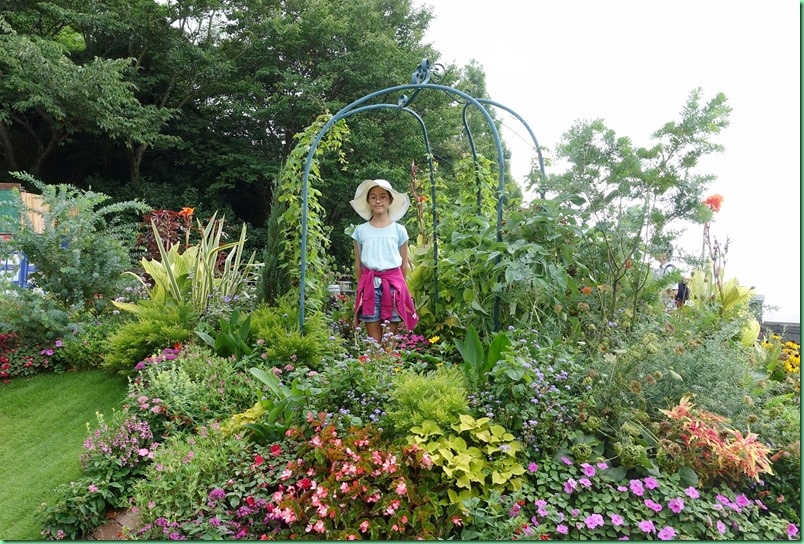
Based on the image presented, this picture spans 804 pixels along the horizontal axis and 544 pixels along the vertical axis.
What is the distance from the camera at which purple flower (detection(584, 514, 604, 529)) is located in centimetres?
208

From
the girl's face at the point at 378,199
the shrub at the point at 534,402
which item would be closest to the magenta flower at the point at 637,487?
the shrub at the point at 534,402

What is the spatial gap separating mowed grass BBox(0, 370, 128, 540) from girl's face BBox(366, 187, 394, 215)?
2.45 meters

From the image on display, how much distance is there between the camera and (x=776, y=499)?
2434 millimetres

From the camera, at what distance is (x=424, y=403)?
2447 mm

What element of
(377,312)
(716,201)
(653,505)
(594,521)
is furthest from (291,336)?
(716,201)

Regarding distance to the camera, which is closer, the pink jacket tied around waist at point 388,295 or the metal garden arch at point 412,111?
the metal garden arch at point 412,111

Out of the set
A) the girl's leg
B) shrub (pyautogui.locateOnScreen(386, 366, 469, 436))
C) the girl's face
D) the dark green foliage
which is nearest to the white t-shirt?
the girl's face

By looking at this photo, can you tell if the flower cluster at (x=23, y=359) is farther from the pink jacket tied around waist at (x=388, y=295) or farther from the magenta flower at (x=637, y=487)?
the magenta flower at (x=637, y=487)

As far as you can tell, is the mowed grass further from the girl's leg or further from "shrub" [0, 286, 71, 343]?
the girl's leg

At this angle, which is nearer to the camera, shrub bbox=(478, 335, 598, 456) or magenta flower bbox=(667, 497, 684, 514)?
magenta flower bbox=(667, 497, 684, 514)

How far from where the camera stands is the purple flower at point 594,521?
2082 millimetres

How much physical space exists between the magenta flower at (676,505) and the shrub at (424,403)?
94 centimetres

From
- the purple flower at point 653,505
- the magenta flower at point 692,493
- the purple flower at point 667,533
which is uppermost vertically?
the magenta flower at point 692,493

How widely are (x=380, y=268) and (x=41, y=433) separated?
271 cm
